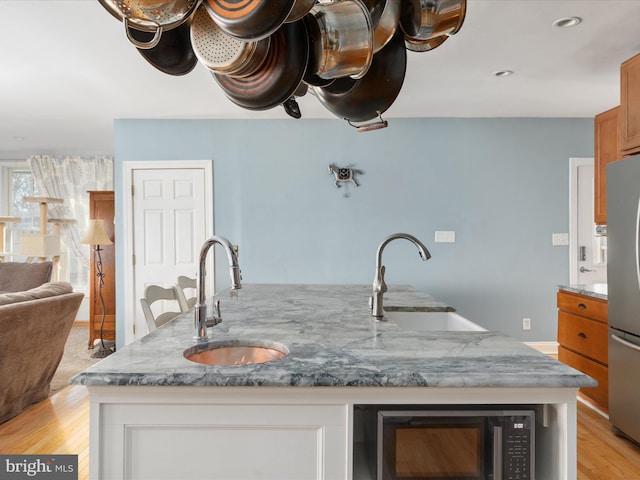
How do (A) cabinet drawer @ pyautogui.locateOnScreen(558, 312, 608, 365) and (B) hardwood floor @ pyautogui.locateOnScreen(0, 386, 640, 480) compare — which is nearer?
(B) hardwood floor @ pyautogui.locateOnScreen(0, 386, 640, 480)

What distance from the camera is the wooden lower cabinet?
3043mm

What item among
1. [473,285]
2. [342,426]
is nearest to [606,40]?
[473,285]

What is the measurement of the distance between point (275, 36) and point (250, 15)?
288 mm

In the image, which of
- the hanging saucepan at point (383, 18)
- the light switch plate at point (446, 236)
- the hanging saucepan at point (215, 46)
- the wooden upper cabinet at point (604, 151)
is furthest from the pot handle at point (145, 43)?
the light switch plate at point (446, 236)

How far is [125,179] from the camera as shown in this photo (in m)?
4.71

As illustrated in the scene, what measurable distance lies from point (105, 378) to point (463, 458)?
91cm

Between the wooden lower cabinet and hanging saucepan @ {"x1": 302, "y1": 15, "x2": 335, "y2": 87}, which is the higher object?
hanging saucepan @ {"x1": 302, "y1": 15, "x2": 335, "y2": 87}

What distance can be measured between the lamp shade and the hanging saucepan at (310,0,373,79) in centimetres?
433

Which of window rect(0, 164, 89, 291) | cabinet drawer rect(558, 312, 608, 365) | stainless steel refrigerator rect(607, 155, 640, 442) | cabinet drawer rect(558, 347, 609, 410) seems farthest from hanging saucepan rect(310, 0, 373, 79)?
window rect(0, 164, 89, 291)

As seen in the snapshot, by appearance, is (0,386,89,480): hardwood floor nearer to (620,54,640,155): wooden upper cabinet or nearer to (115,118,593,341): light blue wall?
(115,118,593,341): light blue wall

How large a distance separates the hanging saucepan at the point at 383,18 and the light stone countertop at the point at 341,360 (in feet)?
2.91

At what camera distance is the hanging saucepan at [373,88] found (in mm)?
1507

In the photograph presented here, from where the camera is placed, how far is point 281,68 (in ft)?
4.14

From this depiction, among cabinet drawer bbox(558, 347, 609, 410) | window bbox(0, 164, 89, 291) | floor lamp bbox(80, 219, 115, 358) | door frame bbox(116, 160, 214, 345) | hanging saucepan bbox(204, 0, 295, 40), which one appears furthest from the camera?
window bbox(0, 164, 89, 291)
